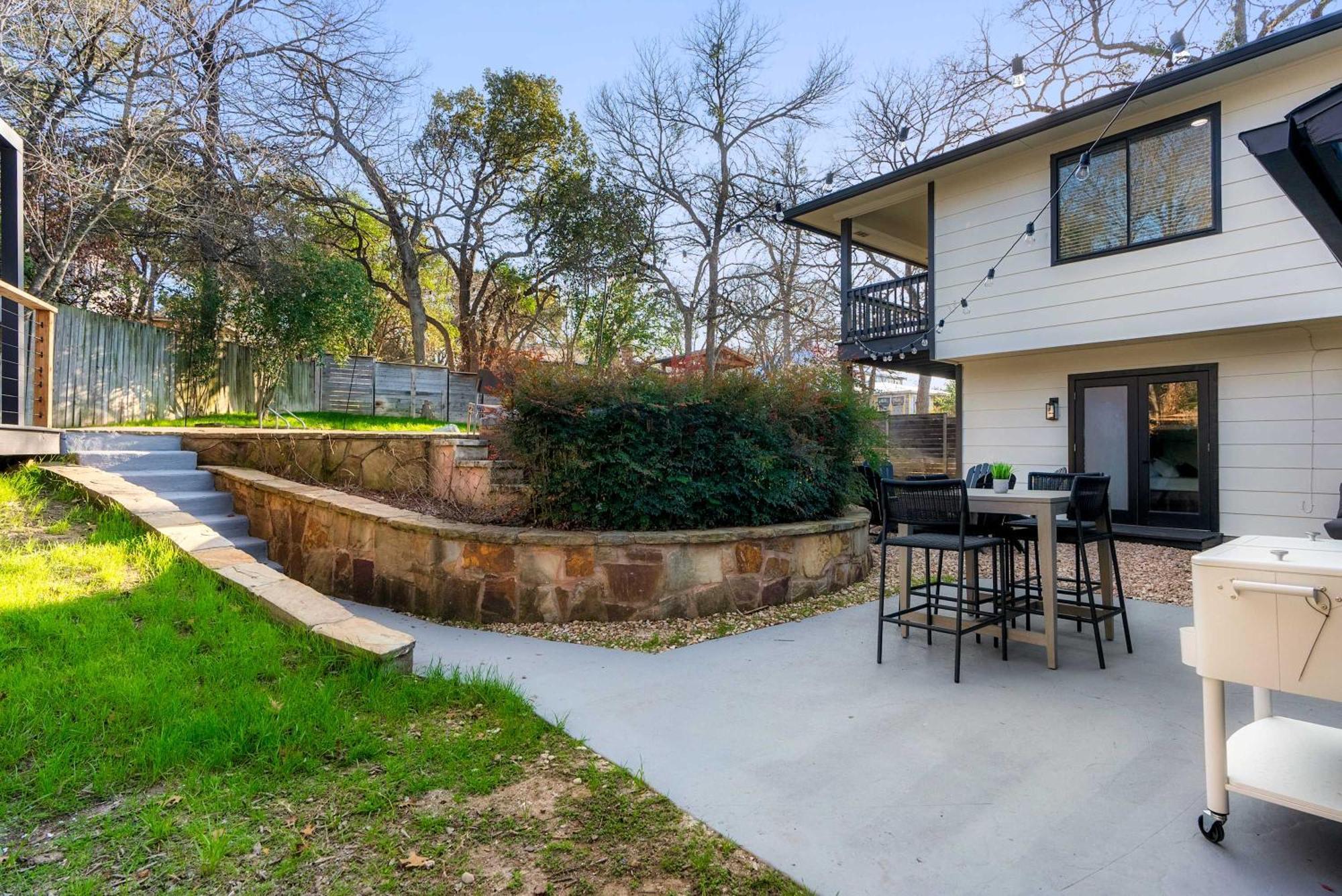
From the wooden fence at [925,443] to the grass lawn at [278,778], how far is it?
9.26m

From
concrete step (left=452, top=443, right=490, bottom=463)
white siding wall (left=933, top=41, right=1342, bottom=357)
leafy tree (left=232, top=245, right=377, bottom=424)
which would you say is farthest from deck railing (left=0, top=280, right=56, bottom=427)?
white siding wall (left=933, top=41, right=1342, bottom=357)

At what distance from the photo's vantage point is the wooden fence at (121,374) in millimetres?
8297

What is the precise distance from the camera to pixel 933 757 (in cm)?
231

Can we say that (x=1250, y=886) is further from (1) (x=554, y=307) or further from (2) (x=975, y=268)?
(1) (x=554, y=307)

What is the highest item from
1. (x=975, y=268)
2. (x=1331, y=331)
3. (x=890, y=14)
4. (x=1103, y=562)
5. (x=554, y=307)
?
(x=890, y=14)

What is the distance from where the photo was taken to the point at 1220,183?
630 centimetres

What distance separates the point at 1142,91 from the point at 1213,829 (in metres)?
6.95

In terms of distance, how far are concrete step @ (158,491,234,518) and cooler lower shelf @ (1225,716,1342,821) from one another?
21.5ft

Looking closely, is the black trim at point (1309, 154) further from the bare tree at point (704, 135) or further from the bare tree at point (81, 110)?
the bare tree at point (704, 135)

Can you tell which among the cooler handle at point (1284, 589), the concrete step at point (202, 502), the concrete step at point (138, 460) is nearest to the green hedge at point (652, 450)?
the cooler handle at point (1284, 589)

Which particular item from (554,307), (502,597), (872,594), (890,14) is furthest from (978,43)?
(502,597)

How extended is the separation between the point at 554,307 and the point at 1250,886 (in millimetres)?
16897

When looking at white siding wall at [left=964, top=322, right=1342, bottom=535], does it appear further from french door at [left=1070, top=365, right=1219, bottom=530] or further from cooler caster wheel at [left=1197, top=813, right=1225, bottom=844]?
cooler caster wheel at [left=1197, top=813, right=1225, bottom=844]

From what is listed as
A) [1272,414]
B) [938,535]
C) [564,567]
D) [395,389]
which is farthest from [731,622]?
[395,389]
